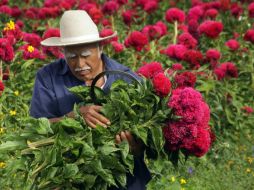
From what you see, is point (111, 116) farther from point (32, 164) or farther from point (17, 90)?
point (17, 90)

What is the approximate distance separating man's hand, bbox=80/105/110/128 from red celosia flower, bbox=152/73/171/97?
0.88 ft

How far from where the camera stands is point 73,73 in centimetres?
342

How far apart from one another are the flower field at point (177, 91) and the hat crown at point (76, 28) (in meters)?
0.34

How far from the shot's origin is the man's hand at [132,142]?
3102mm

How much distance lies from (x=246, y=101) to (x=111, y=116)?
3.52 m

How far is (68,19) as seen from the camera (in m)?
3.52

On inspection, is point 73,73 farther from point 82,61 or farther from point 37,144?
point 37,144

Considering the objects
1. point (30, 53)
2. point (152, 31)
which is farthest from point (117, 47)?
point (30, 53)

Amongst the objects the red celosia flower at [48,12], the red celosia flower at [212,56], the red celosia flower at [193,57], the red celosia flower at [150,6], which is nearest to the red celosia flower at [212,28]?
the red celosia flower at [212,56]

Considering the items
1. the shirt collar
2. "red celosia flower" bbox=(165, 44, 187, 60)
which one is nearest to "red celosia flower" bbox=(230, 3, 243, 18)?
"red celosia flower" bbox=(165, 44, 187, 60)

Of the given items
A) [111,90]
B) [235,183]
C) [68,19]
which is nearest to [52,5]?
[235,183]

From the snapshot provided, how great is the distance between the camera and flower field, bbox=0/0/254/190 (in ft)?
10.0

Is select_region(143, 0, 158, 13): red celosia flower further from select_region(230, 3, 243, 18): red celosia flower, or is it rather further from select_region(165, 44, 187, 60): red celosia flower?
select_region(165, 44, 187, 60): red celosia flower

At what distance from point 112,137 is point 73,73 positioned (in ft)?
1.61
